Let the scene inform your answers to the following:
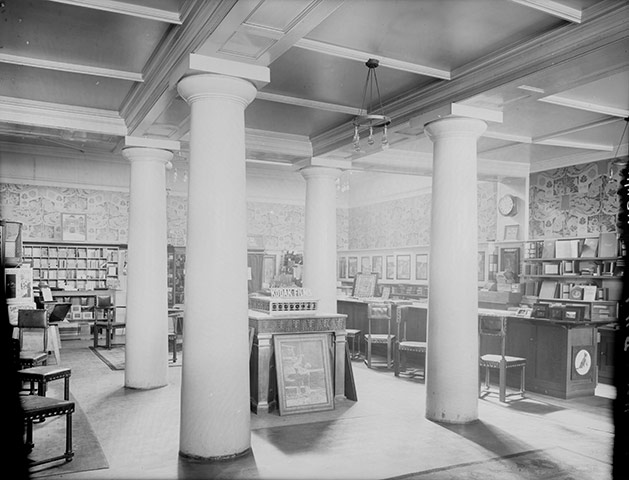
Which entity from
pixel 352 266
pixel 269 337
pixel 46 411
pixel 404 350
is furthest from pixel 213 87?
pixel 352 266

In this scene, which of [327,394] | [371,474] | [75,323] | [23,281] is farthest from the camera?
[75,323]

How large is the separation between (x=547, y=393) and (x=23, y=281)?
8.47m

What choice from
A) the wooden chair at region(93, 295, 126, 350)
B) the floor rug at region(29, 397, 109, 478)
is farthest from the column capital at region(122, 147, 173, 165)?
the wooden chair at region(93, 295, 126, 350)

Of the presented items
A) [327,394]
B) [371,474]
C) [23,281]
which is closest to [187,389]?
[371,474]

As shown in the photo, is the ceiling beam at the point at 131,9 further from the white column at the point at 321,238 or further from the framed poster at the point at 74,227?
the framed poster at the point at 74,227

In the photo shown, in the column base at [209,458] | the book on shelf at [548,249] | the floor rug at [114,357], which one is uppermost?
A: the book on shelf at [548,249]

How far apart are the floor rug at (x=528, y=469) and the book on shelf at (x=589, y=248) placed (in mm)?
5290

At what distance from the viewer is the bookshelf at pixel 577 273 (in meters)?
9.12

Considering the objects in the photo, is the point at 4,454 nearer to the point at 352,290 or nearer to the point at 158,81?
the point at 158,81

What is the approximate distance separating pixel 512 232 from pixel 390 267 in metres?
3.59

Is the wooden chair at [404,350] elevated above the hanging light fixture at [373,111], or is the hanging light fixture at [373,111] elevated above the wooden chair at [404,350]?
the hanging light fixture at [373,111]

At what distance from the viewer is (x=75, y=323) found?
41.5 ft

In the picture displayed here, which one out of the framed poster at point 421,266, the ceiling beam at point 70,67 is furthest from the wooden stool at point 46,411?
the framed poster at point 421,266

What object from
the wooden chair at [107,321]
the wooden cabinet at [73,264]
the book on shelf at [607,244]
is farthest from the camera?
the wooden cabinet at [73,264]
